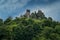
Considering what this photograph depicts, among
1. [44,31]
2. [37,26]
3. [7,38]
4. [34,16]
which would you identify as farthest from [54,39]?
[34,16]

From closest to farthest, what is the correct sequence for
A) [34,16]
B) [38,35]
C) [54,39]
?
[54,39] → [38,35] → [34,16]

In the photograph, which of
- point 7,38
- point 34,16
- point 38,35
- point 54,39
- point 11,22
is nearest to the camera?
point 7,38

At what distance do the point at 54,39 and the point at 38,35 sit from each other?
44.2 ft

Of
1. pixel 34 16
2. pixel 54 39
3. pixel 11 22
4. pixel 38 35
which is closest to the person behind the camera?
pixel 54 39

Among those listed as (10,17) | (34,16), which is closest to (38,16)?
(34,16)

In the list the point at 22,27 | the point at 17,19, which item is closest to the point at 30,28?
the point at 22,27

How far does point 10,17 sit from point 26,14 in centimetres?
1445

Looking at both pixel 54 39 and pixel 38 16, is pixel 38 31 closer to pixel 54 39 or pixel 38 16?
pixel 54 39

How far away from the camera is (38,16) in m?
196

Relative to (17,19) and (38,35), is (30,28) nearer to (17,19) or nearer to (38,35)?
(38,35)

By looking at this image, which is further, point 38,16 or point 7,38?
point 38,16

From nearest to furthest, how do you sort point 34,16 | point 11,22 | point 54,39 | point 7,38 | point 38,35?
point 7,38 < point 54,39 < point 38,35 < point 11,22 < point 34,16

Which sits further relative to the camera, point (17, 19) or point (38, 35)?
point (17, 19)

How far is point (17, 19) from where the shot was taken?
18212cm
